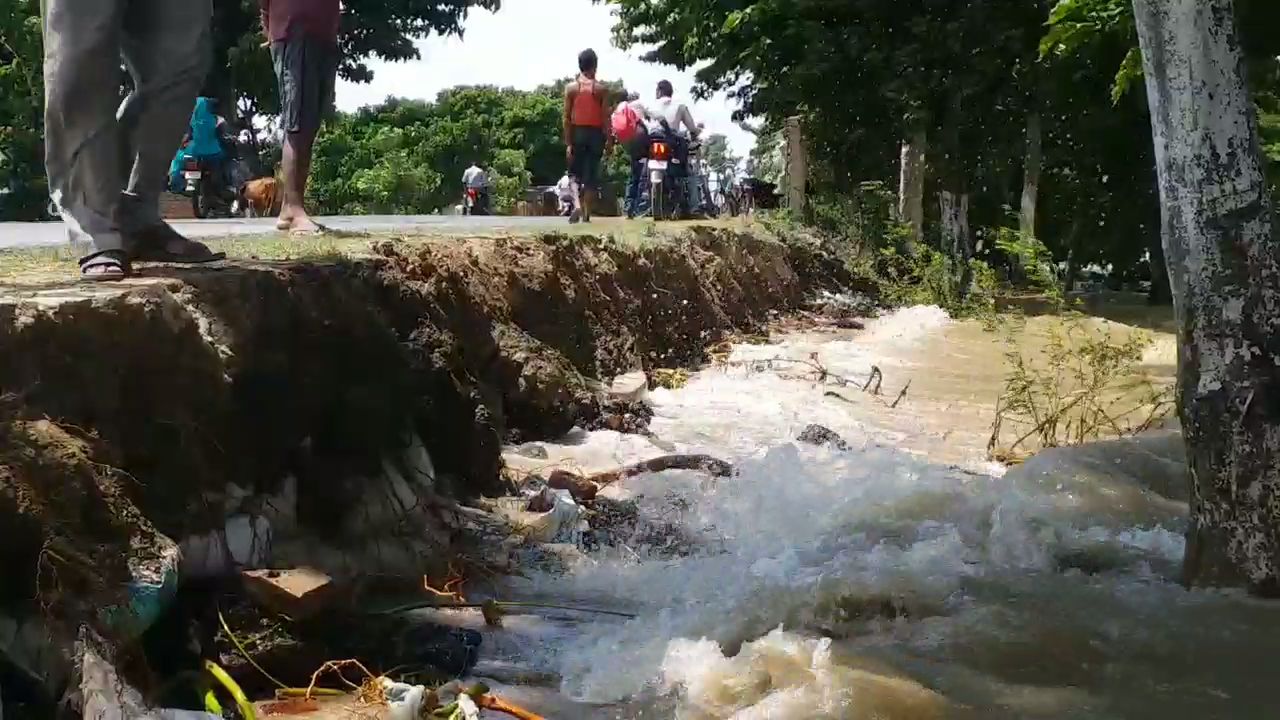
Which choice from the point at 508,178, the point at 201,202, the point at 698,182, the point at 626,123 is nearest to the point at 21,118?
the point at 201,202

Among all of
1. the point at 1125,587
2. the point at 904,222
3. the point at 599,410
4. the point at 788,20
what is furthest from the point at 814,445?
the point at 788,20

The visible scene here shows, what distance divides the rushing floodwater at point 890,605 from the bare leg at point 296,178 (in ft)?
7.25

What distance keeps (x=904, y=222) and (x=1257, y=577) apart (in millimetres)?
12084

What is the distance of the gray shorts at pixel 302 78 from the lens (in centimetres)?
642

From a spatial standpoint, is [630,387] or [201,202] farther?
[201,202]

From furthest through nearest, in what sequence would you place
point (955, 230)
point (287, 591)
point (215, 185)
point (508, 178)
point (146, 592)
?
point (508, 178)
point (955, 230)
point (215, 185)
point (287, 591)
point (146, 592)

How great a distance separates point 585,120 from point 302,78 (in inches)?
223

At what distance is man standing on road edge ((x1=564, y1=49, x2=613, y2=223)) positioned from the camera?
38.6 feet

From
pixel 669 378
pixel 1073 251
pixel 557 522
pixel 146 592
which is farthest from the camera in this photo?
pixel 1073 251

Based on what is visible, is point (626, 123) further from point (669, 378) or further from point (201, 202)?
point (669, 378)

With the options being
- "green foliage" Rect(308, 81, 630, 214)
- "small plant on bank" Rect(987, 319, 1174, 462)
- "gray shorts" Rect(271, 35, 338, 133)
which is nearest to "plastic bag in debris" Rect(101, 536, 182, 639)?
"gray shorts" Rect(271, 35, 338, 133)

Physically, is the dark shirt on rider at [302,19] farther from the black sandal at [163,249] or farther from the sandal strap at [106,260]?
the sandal strap at [106,260]

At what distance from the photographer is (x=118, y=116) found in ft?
13.6

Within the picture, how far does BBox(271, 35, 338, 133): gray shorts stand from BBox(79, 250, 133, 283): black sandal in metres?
2.73
